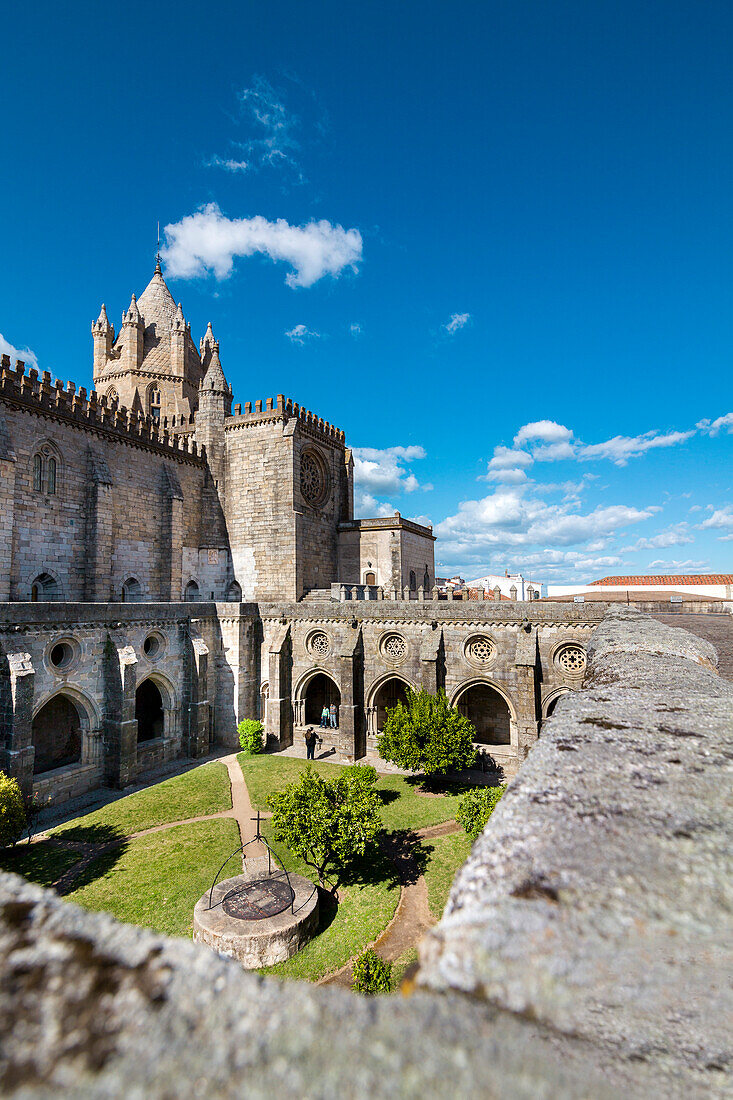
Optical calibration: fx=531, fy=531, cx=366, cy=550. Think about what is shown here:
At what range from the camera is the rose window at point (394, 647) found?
24469 millimetres

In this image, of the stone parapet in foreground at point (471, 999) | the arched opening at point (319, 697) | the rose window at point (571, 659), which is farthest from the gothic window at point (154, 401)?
the stone parapet in foreground at point (471, 999)

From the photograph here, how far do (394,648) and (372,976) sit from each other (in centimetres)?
1578

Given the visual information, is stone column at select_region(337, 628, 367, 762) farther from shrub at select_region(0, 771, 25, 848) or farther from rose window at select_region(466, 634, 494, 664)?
shrub at select_region(0, 771, 25, 848)

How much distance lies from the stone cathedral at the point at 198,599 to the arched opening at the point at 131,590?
0.10 metres

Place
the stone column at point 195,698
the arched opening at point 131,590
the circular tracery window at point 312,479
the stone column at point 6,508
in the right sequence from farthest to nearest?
the circular tracery window at point 312,479 < the arched opening at point 131,590 < the stone column at point 195,698 < the stone column at point 6,508

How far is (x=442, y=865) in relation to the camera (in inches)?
563

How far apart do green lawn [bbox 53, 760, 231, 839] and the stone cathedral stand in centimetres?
163

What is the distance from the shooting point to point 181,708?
80.5 feet

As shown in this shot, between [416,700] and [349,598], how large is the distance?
928 cm

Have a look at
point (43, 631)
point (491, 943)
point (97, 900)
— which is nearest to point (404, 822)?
point (97, 900)

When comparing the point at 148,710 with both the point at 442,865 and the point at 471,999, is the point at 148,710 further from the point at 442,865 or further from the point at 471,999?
the point at 471,999

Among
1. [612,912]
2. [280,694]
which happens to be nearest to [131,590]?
[280,694]

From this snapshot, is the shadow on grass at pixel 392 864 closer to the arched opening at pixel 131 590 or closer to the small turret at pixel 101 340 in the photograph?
the arched opening at pixel 131 590

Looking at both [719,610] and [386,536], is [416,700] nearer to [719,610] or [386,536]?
[719,610]
